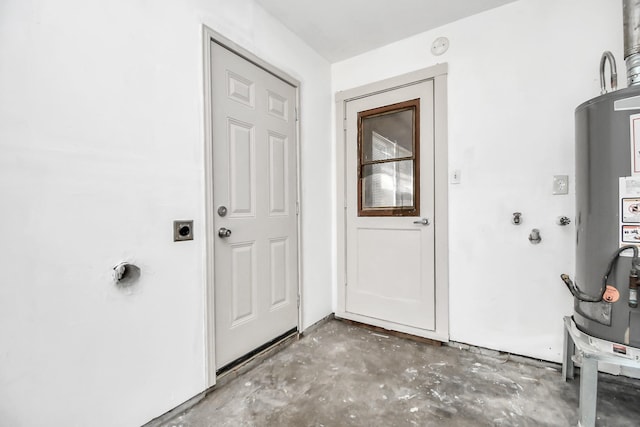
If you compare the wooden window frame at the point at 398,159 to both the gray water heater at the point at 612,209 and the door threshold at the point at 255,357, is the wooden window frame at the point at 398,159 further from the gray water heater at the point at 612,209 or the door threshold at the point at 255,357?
the door threshold at the point at 255,357

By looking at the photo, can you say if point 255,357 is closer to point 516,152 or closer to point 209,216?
point 209,216

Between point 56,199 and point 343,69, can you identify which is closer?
point 56,199

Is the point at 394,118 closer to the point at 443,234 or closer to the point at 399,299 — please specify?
the point at 443,234

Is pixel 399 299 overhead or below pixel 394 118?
below

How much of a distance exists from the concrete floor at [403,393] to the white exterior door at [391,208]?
433 mm

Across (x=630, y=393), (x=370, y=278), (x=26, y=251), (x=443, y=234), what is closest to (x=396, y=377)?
(x=370, y=278)

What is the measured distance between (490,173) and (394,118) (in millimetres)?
889

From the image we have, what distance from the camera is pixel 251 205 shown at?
1.94 metres

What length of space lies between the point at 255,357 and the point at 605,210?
209cm

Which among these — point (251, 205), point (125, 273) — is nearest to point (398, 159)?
point (251, 205)

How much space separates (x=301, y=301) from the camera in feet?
7.74

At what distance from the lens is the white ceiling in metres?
1.96

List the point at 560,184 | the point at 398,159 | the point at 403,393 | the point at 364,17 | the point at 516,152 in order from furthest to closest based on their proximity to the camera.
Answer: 1. the point at 398,159
2. the point at 364,17
3. the point at 516,152
4. the point at 560,184
5. the point at 403,393

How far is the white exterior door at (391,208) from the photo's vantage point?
2.27 m
